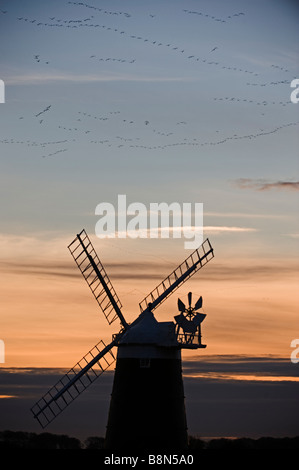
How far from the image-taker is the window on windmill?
60625 millimetres

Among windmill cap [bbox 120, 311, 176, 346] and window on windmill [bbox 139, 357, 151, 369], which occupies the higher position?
windmill cap [bbox 120, 311, 176, 346]

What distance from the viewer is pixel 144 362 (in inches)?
2388

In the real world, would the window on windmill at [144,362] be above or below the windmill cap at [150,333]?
below

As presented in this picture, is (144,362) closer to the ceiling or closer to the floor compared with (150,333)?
closer to the floor

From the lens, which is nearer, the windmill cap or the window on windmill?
the window on windmill

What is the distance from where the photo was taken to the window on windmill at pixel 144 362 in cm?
6062

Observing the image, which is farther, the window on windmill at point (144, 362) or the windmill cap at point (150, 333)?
the windmill cap at point (150, 333)

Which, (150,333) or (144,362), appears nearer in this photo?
(144,362)
